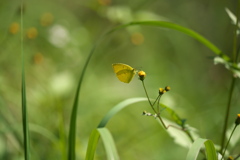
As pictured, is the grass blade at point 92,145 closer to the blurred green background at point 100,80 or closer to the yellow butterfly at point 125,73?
Answer: the yellow butterfly at point 125,73

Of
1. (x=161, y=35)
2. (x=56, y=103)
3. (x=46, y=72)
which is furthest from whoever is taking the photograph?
(x=161, y=35)

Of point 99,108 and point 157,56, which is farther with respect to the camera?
point 157,56

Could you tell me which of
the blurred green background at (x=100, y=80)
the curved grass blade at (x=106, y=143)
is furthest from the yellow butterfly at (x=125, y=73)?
the blurred green background at (x=100, y=80)

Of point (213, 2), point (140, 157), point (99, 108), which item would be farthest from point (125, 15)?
point (213, 2)

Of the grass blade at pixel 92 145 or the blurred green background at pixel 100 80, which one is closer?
the grass blade at pixel 92 145

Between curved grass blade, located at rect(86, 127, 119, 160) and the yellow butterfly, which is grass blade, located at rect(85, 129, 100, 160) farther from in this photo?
the yellow butterfly

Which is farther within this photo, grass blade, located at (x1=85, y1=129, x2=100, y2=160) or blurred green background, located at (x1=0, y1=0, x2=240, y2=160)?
blurred green background, located at (x1=0, y1=0, x2=240, y2=160)

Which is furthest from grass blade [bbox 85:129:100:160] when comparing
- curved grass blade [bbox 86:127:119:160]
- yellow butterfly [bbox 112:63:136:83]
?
yellow butterfly [bbox 112:63:136:83]

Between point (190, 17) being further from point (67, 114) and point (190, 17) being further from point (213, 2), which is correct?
point (67, 114)
